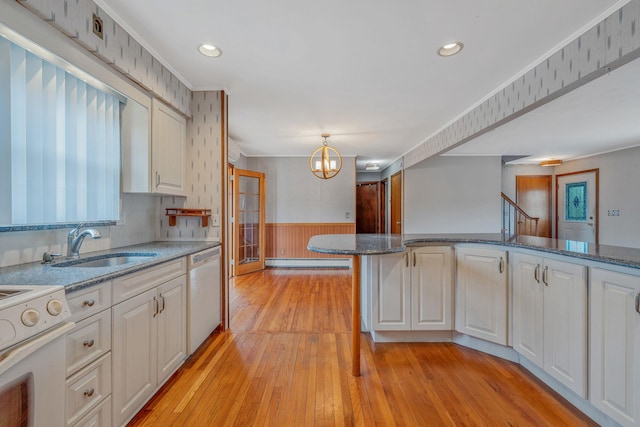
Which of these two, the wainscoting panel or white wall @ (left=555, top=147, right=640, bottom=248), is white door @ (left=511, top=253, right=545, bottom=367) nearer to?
the wainscoting panel

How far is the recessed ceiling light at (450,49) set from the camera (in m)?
1.98

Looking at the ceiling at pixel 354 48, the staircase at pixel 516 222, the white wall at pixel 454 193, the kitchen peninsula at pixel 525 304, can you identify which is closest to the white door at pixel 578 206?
the staircase at pixel 516 222

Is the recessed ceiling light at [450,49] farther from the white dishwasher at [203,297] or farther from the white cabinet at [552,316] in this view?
the white dishwasher at [203,297]

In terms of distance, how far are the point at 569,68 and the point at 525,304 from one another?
5.39ft

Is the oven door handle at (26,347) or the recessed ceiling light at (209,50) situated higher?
the recessed ceiling light at (209,50)

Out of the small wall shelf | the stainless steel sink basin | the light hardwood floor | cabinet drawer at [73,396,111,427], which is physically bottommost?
the light hardwood floor

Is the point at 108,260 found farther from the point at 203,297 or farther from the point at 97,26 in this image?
the point at 97,26

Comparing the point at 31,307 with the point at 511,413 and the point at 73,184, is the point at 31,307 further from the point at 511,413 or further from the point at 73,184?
the point at 511,413

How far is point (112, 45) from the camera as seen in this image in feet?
5.68

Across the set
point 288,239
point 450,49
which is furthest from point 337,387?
point 288,239

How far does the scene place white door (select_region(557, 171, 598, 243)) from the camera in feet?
18.8

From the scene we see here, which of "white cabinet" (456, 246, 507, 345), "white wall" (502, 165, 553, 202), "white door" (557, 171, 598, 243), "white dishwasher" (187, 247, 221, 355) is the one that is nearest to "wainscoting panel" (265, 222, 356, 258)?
"white dishwasher" (187, 247, 221, 355)

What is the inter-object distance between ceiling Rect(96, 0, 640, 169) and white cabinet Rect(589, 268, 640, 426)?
153 cm

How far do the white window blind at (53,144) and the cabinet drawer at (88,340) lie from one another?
2.33 feet
